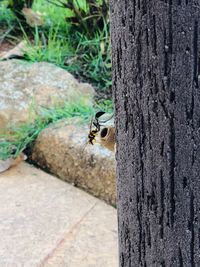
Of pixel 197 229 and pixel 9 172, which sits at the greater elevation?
pixel 197 229

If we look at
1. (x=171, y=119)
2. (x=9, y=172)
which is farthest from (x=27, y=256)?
(x=171, y=119)

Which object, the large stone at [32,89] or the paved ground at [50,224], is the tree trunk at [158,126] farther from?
the large stone at [32,89]

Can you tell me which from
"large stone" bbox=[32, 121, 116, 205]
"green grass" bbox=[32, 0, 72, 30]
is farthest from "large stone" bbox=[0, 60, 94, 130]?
"green grass" bbox=[32, 0, 72, 30]

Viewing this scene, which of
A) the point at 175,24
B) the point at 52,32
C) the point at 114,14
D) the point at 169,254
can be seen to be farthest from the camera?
the point at 52,32

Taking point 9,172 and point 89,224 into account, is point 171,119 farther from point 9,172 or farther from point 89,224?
point 9,172

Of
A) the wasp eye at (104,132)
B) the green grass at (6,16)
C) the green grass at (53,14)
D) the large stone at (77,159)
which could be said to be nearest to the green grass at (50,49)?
the green grass at (53,14)

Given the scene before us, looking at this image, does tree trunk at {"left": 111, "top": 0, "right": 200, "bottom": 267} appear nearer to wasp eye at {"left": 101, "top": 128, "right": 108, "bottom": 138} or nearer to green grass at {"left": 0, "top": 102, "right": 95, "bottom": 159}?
wasp eye at {"left": 101, "top": 128, "right": 108, "bottom": 138}

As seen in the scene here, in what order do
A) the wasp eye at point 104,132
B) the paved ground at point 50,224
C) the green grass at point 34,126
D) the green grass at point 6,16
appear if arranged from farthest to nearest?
the green grass at point 6,16 → the green grass at point 34,126 → the paved ground at point 50,224 → the wasp eye at point 104,132
